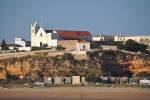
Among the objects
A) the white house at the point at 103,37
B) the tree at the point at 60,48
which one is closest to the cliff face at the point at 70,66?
the tree at the point at 60,48

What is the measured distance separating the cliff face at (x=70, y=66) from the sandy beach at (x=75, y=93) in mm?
7292

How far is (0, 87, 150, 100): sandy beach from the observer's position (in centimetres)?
3512

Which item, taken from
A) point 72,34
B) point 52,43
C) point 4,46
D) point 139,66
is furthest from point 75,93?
point 72,34

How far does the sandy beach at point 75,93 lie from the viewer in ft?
115

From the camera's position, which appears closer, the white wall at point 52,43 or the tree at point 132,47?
the white wall at point 52,43

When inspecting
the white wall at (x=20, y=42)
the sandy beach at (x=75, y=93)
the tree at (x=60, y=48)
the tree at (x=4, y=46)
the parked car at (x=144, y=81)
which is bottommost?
the sandy beach at (x=75, y=93)

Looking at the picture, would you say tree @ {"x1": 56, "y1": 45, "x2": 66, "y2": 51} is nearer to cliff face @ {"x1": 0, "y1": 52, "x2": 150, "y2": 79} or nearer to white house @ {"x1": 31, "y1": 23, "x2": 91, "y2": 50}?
white house @ {"x1": 31, "y1": 23, "x2": 91, "y2": 50}

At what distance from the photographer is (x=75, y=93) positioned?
37.7 meters

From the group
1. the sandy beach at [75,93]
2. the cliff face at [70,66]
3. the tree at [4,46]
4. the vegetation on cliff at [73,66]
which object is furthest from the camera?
Answer: the tree at [4,46]

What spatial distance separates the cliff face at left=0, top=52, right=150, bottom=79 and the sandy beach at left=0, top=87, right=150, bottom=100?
7292 millimetres

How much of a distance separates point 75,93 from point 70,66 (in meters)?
12.0

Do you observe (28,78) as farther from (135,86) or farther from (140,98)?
(140,98)

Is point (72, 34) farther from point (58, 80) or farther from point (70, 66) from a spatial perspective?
point (58, 80)

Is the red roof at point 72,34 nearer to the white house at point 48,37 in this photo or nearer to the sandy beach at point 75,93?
the white house at point 48,37
